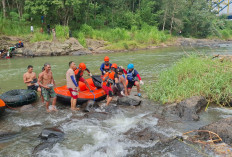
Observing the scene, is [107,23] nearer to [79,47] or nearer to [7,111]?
[79,47]

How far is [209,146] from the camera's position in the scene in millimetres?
4102

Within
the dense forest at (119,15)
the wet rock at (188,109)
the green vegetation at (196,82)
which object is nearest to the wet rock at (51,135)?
the wet rock at (188,109)

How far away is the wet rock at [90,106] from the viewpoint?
6574 millimetres

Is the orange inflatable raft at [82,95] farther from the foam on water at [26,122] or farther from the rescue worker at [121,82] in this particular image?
the foam on water at [26,122]

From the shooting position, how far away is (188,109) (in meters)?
5.75

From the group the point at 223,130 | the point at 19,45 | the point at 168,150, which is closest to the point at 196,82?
the point at 223,130

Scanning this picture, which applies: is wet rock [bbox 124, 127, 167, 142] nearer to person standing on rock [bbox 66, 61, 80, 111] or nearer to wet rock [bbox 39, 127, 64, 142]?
wet rock [bbox 39, 127, 64, 142]

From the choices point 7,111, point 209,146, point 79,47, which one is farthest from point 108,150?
point 79,47

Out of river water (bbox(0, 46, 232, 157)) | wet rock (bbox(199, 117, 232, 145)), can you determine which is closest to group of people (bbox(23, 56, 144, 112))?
river water (bbox(0, 46, 232, 157))

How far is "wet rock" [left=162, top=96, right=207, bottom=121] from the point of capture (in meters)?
5.61

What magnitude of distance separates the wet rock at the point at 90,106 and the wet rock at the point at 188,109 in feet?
7.53

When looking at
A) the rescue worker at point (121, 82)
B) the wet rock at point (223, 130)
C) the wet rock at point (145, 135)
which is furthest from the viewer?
the rescue worker at point (121, 82)

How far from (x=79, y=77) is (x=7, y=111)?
8.80 feet

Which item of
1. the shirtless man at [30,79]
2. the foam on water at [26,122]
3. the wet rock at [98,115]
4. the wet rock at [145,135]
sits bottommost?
the foam on water at [26,122]
